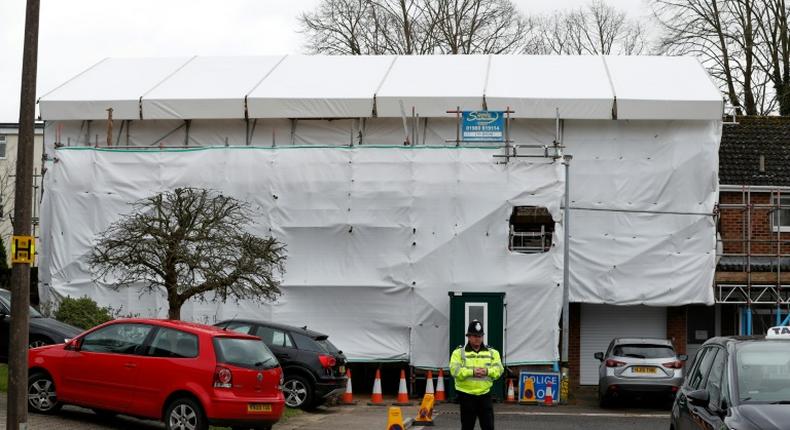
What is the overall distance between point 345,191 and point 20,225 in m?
14.2

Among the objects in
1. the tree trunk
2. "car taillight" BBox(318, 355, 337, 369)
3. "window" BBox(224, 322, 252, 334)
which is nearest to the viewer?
"car taillight" BBox(318, 355, 337, 369)

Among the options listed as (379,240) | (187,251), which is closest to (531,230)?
(379,240)

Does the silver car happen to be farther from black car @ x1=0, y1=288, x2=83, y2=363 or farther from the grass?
the grass

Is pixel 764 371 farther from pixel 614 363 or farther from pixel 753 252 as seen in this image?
pixel 753 252

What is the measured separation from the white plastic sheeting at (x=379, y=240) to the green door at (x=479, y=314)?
573mm

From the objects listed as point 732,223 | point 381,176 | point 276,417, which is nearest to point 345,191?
point 381,176

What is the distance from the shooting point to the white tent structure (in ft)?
86.9

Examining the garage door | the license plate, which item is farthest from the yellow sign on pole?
the garage door

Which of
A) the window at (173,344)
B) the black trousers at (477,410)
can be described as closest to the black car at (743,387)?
the black trousers at (477,410)

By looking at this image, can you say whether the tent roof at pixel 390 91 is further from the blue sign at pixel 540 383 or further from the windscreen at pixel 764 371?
the windscreen at pixel 764 371

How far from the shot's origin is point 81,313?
24.4 m

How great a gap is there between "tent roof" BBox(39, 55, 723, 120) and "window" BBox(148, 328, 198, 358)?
1386 cm

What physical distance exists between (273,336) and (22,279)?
850 centimetres

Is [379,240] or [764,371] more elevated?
[379,240]
